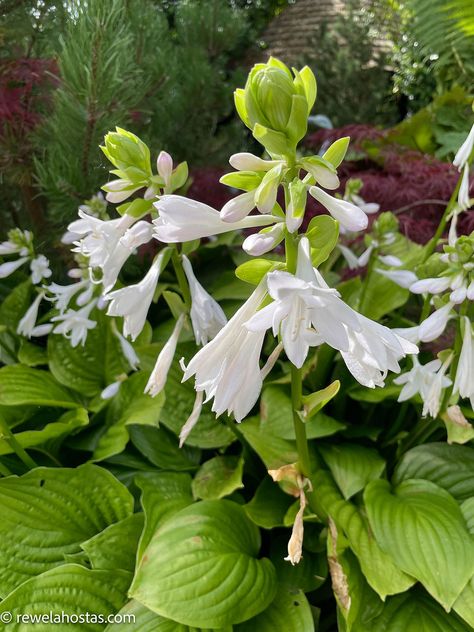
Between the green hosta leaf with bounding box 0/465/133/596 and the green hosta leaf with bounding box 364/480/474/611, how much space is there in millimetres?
628

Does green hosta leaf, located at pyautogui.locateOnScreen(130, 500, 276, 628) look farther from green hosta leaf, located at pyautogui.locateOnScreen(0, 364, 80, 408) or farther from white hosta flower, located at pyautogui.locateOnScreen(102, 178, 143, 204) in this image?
white hosta flower, located at pyautogui.locateOnScreen(102, 178, 143, 204)

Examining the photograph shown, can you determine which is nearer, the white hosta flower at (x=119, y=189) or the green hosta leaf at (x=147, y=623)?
the white hosta flower at (x=119, y=189)

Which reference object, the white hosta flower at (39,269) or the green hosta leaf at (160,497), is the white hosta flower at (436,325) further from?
the white hosta flower at (39,269)

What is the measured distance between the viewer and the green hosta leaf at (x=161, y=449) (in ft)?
5.23

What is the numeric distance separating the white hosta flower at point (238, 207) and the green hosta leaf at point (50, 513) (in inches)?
35.7

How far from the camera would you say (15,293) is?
1.93 metres

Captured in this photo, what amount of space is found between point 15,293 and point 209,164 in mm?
1298

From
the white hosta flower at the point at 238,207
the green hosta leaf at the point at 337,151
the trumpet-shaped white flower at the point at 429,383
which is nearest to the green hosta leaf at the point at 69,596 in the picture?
the trumpet-shaped white flower at the point at 429,383

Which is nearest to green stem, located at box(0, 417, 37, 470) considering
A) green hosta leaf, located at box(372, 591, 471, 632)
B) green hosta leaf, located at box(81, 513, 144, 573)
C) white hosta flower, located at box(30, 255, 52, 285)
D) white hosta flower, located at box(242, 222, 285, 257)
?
green hosta leaf, located at box(81, 513, 144, 573)

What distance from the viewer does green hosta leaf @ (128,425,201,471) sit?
1.59m

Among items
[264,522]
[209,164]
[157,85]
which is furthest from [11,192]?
[264,522]

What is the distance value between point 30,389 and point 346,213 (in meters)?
1.20

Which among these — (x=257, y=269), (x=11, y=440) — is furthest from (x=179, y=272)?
(x=11, y=440)

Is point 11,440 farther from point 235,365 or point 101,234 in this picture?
point 235,365
